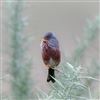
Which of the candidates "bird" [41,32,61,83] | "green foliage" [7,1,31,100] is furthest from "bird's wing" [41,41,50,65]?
"green foliage" [7,1,31,100]

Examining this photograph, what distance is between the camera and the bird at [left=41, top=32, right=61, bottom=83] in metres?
0.97

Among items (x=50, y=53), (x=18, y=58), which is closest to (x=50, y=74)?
(x=50, y=53)

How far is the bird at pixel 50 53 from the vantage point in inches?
38.2

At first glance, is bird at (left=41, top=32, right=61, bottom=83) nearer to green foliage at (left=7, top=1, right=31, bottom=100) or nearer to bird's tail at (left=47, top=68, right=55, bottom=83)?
bird's tail at (left=47, top=68, right=55, bottom=83)

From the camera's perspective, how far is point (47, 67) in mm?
1009

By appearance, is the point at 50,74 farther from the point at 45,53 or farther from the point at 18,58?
the point at 18,58

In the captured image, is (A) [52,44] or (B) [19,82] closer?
(A) [52,44]

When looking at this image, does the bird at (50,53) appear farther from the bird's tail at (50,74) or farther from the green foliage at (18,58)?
the green foliage at (18,58)

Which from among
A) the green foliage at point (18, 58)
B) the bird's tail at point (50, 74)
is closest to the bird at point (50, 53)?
Result: the bird's tail at point (50, 74)

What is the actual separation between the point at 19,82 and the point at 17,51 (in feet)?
0.85

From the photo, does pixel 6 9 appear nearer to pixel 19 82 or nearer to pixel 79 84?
pixel 19 82

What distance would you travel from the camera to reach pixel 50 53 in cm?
97

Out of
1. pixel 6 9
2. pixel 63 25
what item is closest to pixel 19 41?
pixel 6 9

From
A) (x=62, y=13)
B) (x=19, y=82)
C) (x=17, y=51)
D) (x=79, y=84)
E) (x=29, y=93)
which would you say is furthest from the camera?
(x=62, y=13)
